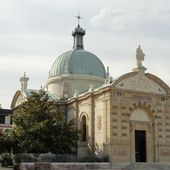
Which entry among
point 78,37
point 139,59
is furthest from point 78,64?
point 139,59

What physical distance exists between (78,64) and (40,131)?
679 inches

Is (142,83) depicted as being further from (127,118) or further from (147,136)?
(147,136)

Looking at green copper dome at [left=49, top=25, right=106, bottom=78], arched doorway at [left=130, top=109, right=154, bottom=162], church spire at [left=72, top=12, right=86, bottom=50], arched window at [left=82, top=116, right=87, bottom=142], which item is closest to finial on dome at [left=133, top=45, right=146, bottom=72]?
arched doorway at [left=130, top=109, right=154, bottom=162]

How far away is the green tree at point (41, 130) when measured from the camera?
132 feet

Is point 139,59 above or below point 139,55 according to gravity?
below

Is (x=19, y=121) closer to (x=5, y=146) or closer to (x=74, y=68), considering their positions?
(x=5, y=146)

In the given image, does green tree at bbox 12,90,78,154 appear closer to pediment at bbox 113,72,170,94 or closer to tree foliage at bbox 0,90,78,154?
tree foliage at bbox 0,90,78,154

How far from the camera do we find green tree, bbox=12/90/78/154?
40375 millimetres

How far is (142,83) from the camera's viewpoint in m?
44.9

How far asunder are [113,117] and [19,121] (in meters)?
9.72

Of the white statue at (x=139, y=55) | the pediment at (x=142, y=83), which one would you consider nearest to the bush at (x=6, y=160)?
the pediment at (x=142, y=83)

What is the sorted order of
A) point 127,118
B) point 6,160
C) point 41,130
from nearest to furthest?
point 41,130 → point 6,160 → point 127,118

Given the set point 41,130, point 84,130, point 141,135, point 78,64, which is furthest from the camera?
point 78,64

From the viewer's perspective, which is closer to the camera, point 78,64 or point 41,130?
point 41,130
